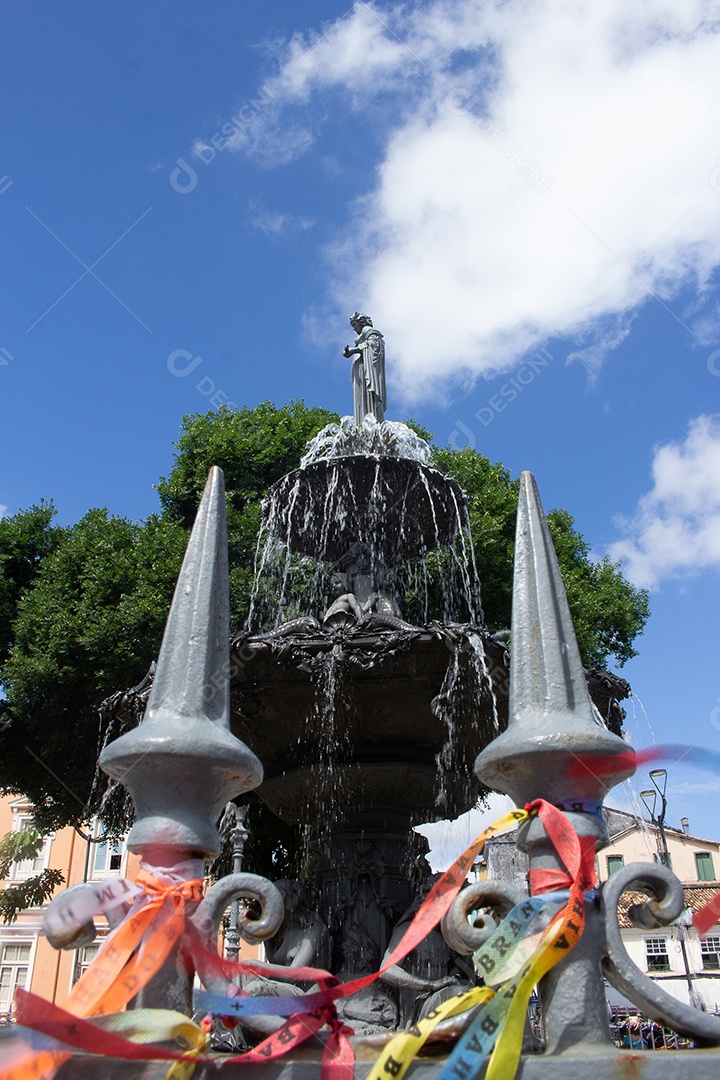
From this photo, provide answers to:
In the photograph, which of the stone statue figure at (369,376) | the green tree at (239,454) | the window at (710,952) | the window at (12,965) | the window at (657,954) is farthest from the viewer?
the window at (657,954)

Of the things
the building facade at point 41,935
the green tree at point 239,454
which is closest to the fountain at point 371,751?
the green tree at point 239,454

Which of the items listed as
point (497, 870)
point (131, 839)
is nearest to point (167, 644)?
point (131, 839)

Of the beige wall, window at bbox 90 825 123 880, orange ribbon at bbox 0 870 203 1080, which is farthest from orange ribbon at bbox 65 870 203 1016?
the beige wall

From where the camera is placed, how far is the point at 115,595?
1345 cm

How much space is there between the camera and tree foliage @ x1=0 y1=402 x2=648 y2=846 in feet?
42.3

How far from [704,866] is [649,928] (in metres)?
42.5

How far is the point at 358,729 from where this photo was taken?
666 cm

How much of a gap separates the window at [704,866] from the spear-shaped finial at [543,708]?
137 feet

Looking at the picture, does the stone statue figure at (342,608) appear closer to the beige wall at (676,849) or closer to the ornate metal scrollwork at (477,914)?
the ornate metal scrollwork at (477,914)

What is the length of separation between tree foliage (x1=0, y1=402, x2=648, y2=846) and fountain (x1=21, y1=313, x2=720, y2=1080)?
2.90 metres

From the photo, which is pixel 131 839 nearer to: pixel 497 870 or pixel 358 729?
pixel 358 729

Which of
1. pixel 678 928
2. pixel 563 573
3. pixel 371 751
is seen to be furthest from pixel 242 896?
pixel 678 928

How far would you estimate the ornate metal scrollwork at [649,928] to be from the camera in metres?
2.33

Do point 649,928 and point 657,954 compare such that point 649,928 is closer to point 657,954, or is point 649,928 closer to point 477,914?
point 477,914
